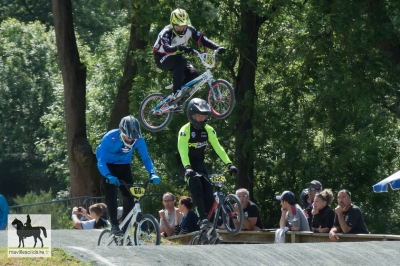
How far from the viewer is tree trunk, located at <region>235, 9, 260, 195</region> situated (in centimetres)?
2169

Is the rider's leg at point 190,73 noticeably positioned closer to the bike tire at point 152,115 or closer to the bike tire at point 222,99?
the bike tire at point 222,99

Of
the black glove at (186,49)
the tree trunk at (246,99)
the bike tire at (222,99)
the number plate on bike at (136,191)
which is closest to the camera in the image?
the number plate on bike at (136,191)

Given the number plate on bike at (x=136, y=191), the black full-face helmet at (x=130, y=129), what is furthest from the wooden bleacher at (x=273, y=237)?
the black full-face helmet at (x=130, y=129)

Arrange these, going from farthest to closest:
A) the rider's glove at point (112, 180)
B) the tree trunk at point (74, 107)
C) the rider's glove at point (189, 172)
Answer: the tree trunk at point (74, 107)
the rider's glove at point (189, 172)
the rider's glove at point (112, 180)

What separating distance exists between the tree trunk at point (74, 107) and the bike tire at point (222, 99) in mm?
7641

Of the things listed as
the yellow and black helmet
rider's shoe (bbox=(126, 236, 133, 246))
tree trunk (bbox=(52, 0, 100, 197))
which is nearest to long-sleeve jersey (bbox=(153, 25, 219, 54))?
the yellow and black helmet

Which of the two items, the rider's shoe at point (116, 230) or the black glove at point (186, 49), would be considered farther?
the black glove at point (186, 49)

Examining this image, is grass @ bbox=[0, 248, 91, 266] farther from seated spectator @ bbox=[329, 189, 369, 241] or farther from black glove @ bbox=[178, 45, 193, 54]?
black glove @ bbox=[178, 45, 193, 54]

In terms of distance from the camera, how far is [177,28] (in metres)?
13.9

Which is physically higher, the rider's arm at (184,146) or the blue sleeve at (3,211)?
the rider's arm at (184,146)

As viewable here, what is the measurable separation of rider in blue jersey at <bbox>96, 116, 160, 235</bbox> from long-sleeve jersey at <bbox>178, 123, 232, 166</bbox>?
0.66 m

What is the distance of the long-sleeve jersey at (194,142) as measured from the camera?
12055 mm

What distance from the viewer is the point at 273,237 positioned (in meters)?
13.3

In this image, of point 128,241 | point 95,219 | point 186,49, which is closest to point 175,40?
point 186,49
